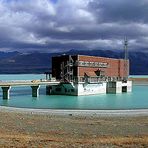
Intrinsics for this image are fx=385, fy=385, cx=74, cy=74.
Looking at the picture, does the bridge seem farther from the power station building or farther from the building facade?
the building facade

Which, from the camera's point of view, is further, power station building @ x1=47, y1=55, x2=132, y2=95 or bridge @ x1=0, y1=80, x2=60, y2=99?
power station building @ x1=47, y1=55, x2=132, y2=95

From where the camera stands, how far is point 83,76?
135 metres

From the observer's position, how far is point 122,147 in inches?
861

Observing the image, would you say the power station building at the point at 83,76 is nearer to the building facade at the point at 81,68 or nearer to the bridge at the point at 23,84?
the building facade at the point at 81,68

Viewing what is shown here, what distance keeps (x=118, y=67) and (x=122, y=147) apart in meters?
142

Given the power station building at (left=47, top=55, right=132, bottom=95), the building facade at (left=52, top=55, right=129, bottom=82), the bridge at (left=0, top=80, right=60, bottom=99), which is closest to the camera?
the bridge at (left=0, top=80, right=60, bottom=99)

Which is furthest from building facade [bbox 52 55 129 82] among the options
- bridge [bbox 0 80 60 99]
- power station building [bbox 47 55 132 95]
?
bridge [bbox 0 80 60 99]

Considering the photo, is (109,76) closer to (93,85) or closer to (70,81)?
(93,85)

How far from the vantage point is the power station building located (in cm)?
13075

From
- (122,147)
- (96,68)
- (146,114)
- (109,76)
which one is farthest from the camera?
(109,76)

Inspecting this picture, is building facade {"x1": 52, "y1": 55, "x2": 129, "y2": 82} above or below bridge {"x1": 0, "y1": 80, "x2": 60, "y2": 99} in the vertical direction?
above

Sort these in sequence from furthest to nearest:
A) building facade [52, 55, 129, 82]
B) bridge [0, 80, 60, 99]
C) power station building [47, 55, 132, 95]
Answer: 1. building facade [52, 55, 129, 82]
2. power station building [47, 55, 132, 95]
3. bridge [0, 80, 60, 99]

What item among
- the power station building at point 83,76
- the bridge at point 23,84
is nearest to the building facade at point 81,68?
the power station building at point 83,76

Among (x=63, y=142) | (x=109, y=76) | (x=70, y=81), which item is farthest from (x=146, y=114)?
(x=109, y=76)
